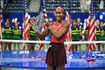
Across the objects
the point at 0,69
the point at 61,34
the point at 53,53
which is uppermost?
the point at 61,34

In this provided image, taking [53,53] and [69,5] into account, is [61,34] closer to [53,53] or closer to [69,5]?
[53,53]

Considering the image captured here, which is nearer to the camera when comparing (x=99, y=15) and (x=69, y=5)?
(x=99, y=15)

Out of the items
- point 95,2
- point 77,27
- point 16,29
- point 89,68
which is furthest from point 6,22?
point 95,2

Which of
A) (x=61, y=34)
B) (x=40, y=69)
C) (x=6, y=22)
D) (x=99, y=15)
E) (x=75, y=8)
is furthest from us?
(x=75, y=8)

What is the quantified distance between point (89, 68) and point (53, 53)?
298 cm

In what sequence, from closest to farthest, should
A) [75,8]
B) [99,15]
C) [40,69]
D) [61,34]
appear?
[61,34], [40,69], [99,15], [75,8]

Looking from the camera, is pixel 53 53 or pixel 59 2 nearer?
pixel 53 53

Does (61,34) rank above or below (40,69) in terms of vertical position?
above

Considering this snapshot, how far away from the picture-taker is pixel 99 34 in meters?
11.8

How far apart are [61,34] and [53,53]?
0.27m

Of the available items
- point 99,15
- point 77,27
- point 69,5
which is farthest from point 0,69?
point 69,5

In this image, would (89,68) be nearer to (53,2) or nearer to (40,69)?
(40,69)

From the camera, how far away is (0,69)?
5.92 m

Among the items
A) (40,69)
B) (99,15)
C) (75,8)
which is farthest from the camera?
(75,8)
